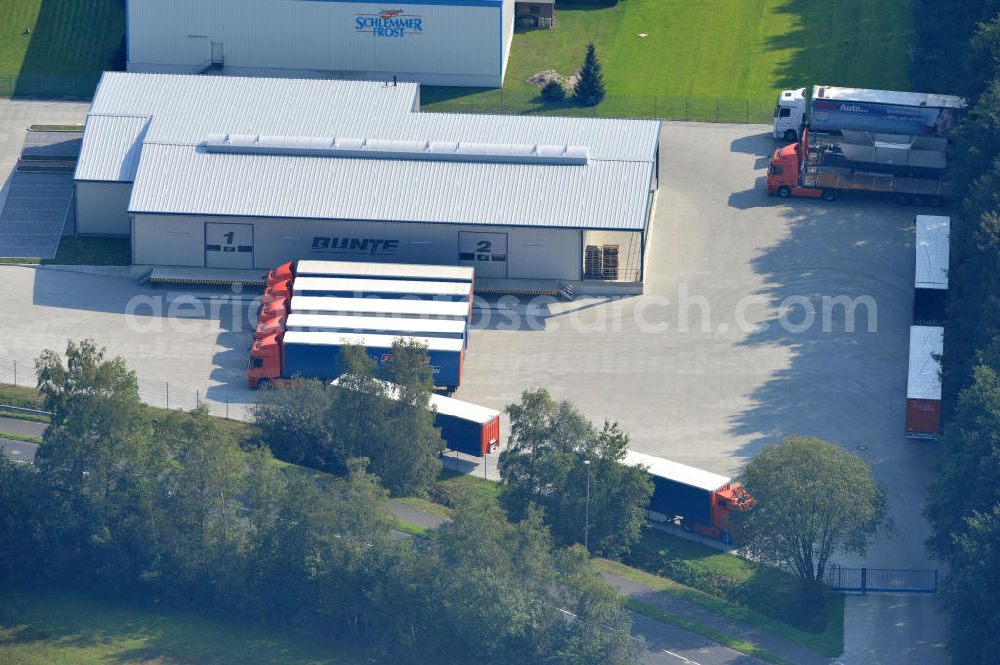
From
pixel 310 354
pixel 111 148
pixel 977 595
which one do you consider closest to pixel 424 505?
pixel 310 354

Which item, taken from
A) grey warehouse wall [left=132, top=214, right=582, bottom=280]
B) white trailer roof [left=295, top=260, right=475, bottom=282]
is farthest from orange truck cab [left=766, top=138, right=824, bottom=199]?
white trailer roof [left=295, top=260, right=475, bottom=282]

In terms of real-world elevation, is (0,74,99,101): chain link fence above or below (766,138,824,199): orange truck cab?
above

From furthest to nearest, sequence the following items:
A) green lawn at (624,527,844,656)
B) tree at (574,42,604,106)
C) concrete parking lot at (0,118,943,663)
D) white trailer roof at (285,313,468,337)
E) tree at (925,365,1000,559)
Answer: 1. tree at (574,42,604,106)
2. white trailer roof at (285,313,468,337)
3. concrete parking lot at (0,118,943,663)
4. green lawn at (624,527,844,656)
5. tree at (925,365,1000,559)

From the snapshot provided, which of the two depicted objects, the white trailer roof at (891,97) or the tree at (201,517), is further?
the white trailer roof at (891,97)

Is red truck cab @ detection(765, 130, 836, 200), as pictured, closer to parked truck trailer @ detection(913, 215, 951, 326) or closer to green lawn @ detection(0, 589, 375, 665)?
parked truck trailer @ detection(913, 215, 951, 326)

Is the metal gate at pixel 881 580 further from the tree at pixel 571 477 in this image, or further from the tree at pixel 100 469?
the tree at pixel 100 469

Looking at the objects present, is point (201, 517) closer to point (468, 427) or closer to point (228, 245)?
point (468, 427)

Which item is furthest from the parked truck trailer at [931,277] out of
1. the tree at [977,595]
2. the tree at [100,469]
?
the tree at [100,469]
